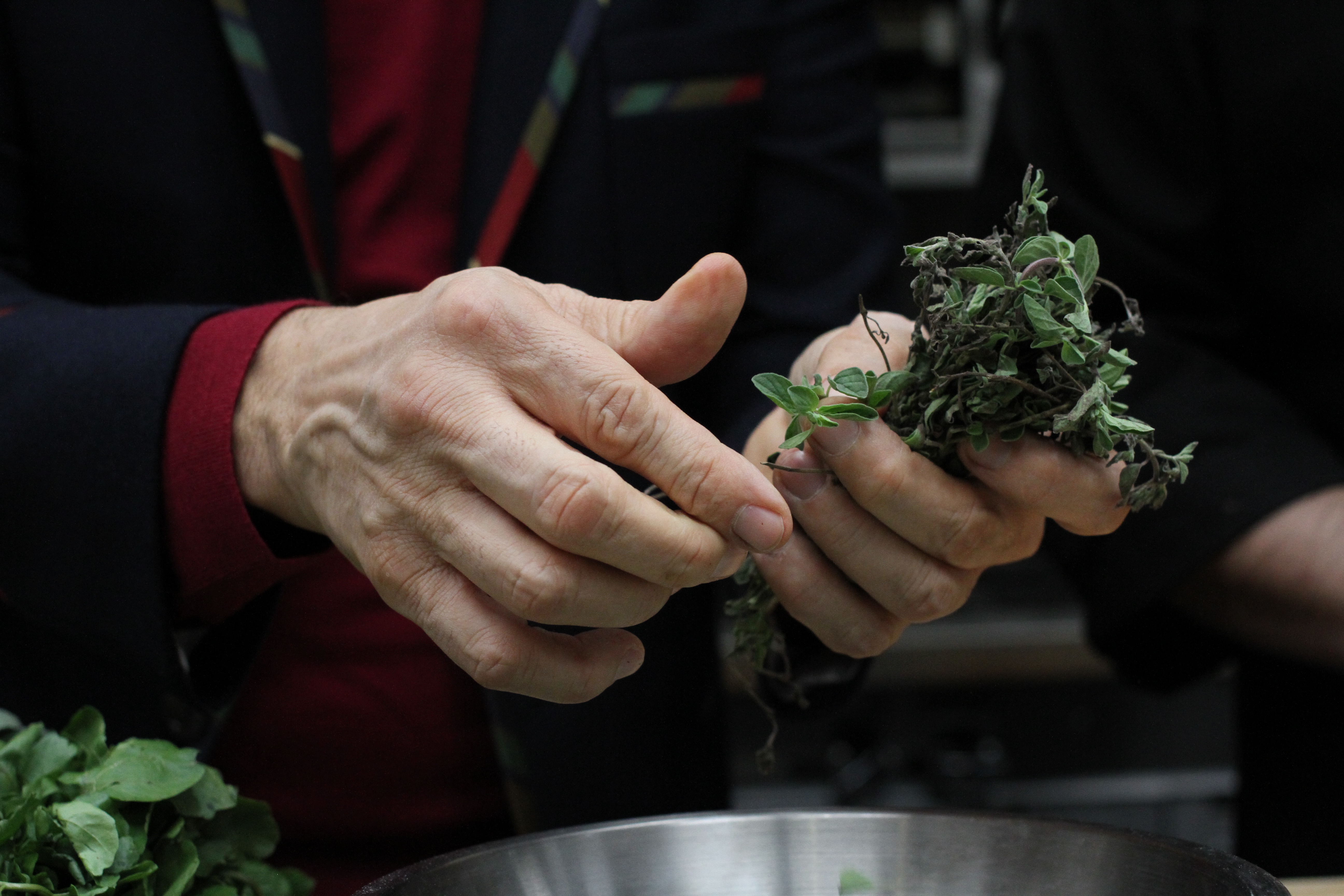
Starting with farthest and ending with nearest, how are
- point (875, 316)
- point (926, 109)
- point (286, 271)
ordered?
point (926, 109), point (286, 271), point (875, 316)

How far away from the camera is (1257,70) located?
936 mm

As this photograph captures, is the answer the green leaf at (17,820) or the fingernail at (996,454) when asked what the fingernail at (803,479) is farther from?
the green leaf at (17,820)

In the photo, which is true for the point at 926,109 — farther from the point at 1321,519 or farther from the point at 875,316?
the point at 875,316

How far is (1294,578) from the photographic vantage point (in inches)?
33.2

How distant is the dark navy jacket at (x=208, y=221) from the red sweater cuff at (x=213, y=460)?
0.04 feet

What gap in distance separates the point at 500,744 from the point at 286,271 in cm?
36

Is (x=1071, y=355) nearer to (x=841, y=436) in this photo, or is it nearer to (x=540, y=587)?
(x=841, y=436)

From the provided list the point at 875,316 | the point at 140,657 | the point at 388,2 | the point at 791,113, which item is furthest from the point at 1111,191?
the point at 140,657

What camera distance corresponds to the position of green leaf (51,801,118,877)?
1.46ft

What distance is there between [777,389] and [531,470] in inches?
4.9

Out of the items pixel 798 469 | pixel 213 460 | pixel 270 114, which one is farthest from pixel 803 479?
pixel 270 114

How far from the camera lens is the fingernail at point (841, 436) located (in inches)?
20.3

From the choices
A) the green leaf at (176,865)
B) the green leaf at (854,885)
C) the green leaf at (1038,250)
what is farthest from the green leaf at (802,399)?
the green leaf at (176,865)

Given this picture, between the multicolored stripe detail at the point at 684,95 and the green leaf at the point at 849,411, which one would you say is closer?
the green leaf at the point at 849,411
